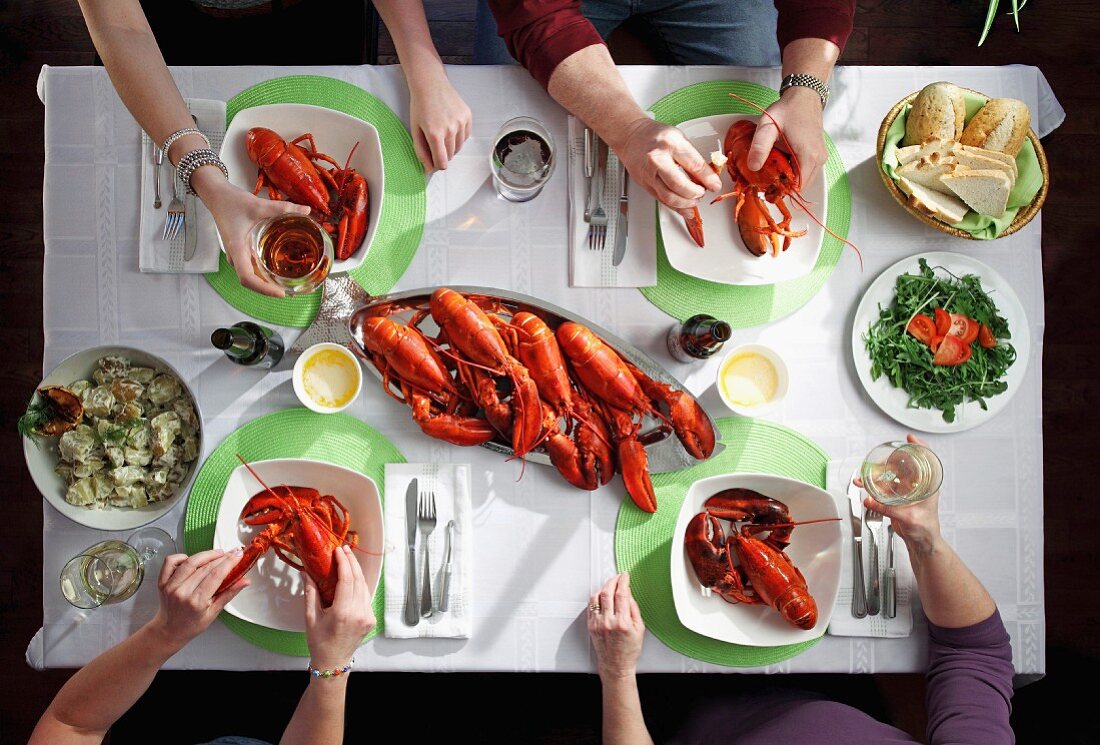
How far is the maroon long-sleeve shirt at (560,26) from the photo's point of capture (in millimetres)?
1416

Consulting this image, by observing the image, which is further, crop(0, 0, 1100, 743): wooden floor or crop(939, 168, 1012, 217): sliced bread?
crop(0, 0, 1100, 743): wooden floor

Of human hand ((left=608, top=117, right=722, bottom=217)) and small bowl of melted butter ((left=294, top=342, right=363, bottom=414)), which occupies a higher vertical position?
human hand ((left=608, top=117, right=722, bottom=217))

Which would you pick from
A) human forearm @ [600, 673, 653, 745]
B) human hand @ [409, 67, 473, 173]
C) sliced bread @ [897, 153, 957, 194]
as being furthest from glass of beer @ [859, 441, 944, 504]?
human hand @ [409, 67, 473, 173]

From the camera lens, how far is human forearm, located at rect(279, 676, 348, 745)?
137 centimetres

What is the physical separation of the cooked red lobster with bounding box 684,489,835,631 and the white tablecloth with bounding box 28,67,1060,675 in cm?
15

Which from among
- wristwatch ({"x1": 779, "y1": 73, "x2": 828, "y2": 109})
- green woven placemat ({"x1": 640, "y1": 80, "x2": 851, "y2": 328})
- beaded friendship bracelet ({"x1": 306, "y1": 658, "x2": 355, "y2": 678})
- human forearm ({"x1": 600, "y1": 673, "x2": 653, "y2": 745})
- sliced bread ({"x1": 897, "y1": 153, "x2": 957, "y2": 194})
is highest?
wristwatch ({"x1": 779, "y1": 73, "x2": 828, "y2": 109})

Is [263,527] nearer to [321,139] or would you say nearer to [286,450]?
[286,450]

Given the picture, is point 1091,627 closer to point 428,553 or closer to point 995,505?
point 995,505

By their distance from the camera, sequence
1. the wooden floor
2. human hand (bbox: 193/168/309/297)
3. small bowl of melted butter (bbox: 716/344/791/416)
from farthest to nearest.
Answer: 1. the wooden floor
2. small bowl of melted butter (bbox: 716/344/791/416)
3. human hand (bbox: 193/168/309/297)

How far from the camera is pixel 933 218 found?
1.42m

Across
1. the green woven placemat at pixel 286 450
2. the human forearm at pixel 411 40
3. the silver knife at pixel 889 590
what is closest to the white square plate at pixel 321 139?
the human forearm at pixel 411 40

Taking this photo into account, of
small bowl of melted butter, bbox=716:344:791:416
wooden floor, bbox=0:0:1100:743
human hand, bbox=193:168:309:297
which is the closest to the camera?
human hand, bbox=193:168:309:297

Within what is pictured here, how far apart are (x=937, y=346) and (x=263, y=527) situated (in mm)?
1382

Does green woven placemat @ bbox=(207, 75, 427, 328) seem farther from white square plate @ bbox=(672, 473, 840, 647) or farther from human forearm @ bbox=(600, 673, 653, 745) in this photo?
human forearm @ bbox=(600, 673, 653, 745)
